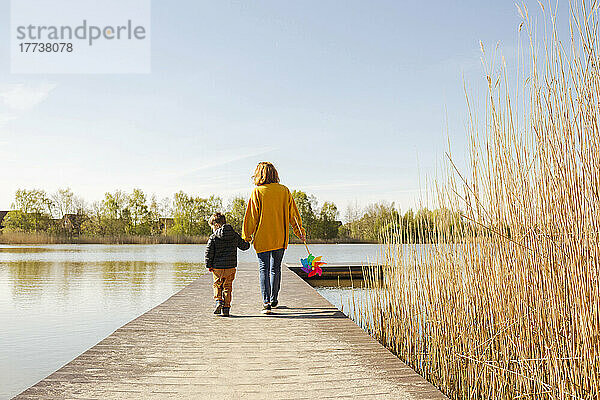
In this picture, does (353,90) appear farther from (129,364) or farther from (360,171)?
(360,171)

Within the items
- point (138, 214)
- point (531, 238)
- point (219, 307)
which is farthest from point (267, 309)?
point (138, 214)

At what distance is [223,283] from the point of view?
13.5ft

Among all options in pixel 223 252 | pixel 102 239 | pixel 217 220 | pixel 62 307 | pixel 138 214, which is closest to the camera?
pixel 223 252

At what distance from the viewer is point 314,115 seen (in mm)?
15969

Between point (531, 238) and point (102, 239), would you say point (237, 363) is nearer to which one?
point (531, 238)

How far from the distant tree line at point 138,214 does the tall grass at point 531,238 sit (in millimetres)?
25811

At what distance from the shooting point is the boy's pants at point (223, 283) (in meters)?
4.07

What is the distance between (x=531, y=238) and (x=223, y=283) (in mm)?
2603

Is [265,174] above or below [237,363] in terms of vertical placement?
above

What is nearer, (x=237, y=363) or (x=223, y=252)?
(x=237, y=363)

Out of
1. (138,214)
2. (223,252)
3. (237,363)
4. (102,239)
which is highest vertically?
(138,214)

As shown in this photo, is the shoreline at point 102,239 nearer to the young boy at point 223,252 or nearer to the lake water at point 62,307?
the lake water at point 62,307

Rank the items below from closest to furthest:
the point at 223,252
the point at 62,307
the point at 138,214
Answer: the point at 223,252, the point at 62,307, the point at 138,214

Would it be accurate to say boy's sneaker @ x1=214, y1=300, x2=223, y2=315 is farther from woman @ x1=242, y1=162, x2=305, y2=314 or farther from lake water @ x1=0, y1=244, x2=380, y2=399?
lake water @ x1=0, y1=244, x2=380, y2=399
